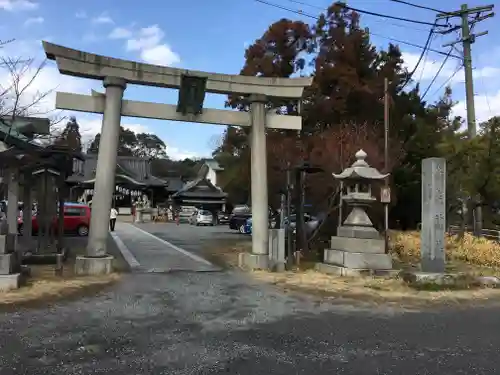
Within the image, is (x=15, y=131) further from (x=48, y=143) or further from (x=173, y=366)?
(x=173, y=366)

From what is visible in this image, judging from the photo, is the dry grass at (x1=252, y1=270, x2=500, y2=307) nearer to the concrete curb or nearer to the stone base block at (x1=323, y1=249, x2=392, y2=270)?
the stone base block at (x1=323, y1=249, x2=392, y2=270)

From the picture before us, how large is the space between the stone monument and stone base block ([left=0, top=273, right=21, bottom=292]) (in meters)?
7.50

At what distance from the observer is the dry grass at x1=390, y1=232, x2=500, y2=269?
16.2 meters

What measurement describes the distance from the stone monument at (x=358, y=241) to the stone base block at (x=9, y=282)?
7495 millimetres

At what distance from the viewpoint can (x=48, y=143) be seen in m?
A: 13.3

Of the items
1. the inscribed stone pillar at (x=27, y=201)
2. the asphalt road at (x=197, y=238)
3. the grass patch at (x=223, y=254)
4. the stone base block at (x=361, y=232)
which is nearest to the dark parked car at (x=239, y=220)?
the asphalt road at (x=197, y=238)

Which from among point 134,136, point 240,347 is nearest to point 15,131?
point 240,347

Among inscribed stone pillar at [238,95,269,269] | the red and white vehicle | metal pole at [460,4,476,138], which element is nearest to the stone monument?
inscribed stone pillar at [238,95,269,269]

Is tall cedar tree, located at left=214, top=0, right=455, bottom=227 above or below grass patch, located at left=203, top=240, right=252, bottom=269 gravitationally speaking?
above

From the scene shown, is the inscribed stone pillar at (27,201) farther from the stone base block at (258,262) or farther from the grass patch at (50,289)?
the stone base block at (258,262)

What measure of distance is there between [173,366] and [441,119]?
979 inches

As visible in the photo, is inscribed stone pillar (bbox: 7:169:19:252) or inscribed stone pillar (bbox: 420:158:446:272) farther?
inscribed stone pillar (bbox: 7:169:19:252)

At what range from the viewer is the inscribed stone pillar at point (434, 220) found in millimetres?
11508

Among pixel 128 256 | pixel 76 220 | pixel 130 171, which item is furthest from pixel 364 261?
pixel 130 171
